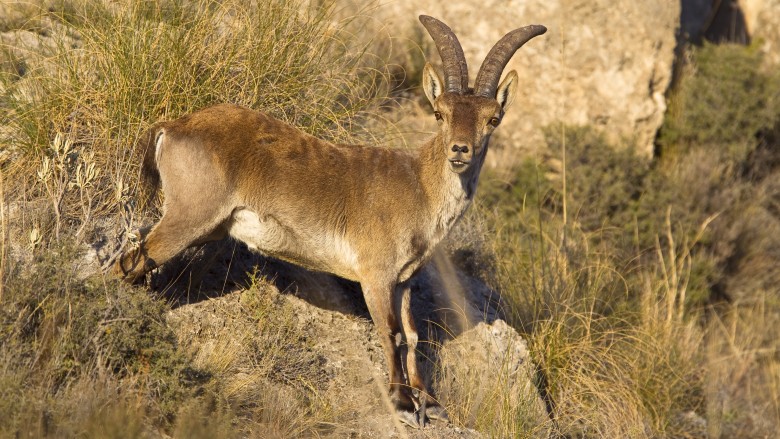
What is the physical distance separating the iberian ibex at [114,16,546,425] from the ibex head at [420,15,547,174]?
1 cm

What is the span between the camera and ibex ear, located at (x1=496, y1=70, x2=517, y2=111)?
726cm

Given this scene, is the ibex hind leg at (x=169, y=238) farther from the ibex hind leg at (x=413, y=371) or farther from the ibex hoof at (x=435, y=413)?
the ibex hoof at (x=435, y=413)

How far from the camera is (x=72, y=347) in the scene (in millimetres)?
5883

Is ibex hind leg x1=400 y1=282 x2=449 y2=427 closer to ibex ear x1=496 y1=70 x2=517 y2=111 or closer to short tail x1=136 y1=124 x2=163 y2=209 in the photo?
ibex ear x1=496 y1=70 x2=517 y2=111

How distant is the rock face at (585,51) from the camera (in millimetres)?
13391

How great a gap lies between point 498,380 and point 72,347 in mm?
3214

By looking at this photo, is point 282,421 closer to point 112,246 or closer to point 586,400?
point 112,246

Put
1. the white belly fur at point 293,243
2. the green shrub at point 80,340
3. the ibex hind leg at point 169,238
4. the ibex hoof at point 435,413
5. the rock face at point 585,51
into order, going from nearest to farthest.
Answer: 1. the green shrub at point 80,340
2. the ibex hind leg at point 169,238
3. the white belly fur at point 293,243
4. the ibex hoof at point 435,413
5. the rock face at point 585,51

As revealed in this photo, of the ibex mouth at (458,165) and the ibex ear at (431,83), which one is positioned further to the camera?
the ibex ear at (431,83)

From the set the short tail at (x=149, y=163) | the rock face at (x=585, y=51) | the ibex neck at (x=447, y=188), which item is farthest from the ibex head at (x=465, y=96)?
the rock face at (x=585, y=51)

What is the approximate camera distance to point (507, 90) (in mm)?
7336

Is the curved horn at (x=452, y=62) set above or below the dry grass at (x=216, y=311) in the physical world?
Result: above

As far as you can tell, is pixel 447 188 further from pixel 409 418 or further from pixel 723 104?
pixel 723 104

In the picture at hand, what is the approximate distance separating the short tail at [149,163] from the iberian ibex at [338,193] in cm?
1
